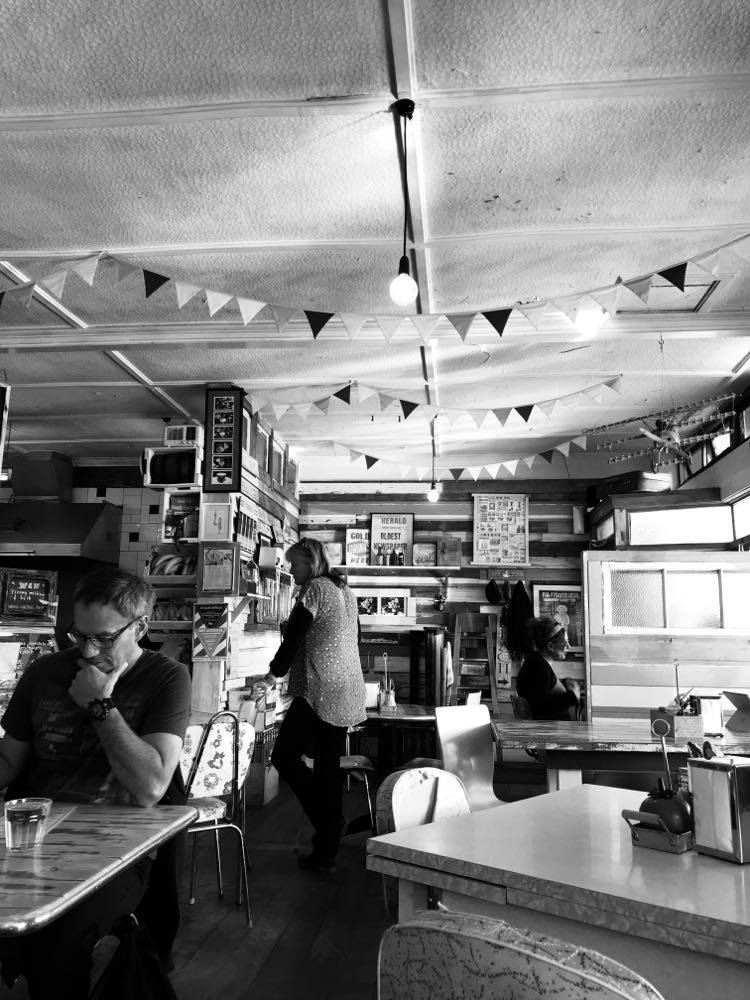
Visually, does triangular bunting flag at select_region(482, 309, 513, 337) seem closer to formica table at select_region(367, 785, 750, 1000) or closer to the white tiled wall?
formica table at select_region(367, 785, 750, 1000)

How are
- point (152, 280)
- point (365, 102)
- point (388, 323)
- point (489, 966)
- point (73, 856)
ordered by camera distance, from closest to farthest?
point (489, 966) < point (73, 856) < point (365, 102) < point (152, 280) < point (388, 323)

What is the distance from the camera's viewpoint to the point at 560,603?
29.1ft

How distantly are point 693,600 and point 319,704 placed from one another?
2973mm

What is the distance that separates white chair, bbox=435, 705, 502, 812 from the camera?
149 inches

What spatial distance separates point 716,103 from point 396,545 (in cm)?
664

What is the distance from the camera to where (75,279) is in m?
4.66

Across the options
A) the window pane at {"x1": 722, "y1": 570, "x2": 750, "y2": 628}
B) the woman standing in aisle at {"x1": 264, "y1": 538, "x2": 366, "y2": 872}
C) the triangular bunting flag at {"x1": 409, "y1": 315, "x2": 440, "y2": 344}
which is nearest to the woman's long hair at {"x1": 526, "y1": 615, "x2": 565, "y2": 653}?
the window pane at {"x1": 722, "y1": 570, "x2": 750, "y2": 628}

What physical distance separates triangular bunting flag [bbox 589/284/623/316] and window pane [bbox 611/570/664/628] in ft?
7.05

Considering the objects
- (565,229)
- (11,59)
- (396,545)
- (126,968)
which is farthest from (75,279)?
(396,545)

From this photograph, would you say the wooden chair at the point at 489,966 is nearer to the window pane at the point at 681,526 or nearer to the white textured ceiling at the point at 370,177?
the white textured ceiling at the point at 370,177

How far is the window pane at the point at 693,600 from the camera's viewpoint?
223 inches

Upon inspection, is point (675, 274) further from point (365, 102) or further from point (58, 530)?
point (58, 530)

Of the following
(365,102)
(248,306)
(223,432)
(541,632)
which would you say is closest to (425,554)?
(223,432)

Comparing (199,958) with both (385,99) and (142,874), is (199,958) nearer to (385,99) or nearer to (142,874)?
(142,874)
